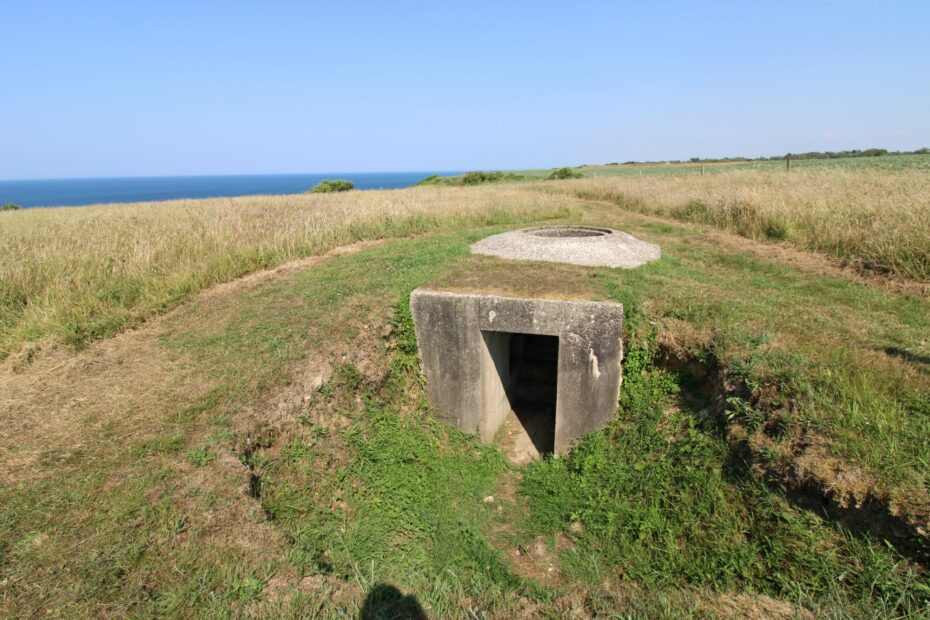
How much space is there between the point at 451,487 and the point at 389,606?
5.91 ft

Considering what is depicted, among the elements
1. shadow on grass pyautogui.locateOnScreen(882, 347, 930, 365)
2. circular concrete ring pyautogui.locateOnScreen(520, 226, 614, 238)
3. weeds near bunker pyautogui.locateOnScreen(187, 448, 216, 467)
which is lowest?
weeds near bunker pyautogui.locateOnScreen(187, 448, 216, 467)

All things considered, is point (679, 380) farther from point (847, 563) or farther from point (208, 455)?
point (208, 455)

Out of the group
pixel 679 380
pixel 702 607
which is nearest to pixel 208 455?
pixel 702 607

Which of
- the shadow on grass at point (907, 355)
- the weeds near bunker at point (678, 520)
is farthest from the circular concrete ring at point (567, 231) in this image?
the shadow on grass at point (907, 355)

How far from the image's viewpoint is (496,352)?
6.17m

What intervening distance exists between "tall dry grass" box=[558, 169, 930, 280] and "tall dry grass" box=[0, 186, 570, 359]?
4706 millimetres

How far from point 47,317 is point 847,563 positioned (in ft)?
27.5

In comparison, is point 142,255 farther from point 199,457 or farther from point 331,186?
point 331,186

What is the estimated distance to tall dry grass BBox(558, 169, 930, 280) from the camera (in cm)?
686

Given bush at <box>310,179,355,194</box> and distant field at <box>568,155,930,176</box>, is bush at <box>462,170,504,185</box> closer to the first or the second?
distant field at <box>568,155,930,176</box>

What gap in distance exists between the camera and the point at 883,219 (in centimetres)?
751

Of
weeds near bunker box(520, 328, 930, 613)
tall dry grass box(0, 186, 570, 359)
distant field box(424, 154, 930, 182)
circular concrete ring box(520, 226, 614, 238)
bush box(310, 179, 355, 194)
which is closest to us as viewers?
weeds near bunker box(520, 328, 930, 613)

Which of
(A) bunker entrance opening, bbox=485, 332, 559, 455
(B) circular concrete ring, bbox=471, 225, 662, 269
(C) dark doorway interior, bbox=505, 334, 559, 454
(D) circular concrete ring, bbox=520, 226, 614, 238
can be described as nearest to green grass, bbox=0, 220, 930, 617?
(B) circular concrete ring, bbox=471, 225, 662, 269

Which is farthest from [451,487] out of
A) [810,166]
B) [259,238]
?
[810,166]
